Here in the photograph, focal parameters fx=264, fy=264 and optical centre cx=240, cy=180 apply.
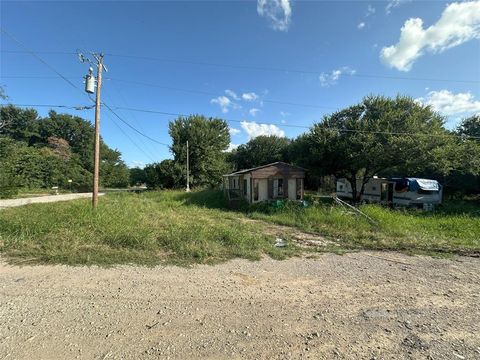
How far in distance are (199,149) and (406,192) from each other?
2410 cm

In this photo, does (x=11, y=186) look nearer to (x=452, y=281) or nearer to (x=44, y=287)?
(x=44, y=287)

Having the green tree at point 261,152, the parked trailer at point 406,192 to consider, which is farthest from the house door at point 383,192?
the green tree at point 261,152

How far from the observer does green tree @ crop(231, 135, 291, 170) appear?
144ft

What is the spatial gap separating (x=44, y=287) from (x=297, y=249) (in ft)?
18.3

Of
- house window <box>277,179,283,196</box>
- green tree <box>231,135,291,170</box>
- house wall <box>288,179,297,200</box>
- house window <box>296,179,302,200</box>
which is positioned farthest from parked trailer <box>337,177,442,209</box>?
green tree <box>231,135,291,170</box>

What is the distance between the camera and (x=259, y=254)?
6.54 metres

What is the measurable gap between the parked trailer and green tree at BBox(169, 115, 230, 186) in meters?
19.5

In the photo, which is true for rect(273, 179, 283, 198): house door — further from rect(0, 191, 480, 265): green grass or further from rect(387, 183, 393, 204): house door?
rect(387, 183, 393, 204): house door

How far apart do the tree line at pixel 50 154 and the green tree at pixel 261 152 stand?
23.9 metres

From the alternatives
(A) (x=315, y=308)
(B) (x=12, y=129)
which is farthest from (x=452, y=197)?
(B) (x=12, y=129)

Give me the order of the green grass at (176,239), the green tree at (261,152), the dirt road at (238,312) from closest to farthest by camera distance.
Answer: the dirt road at (238,312), the green grass at (176,239), the green tree at (261,152)

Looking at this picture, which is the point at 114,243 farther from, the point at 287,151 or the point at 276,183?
the point at 287,151

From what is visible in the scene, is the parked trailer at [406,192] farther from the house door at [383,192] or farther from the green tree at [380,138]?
the green tree at [380,138]

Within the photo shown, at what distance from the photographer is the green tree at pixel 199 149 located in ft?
113
